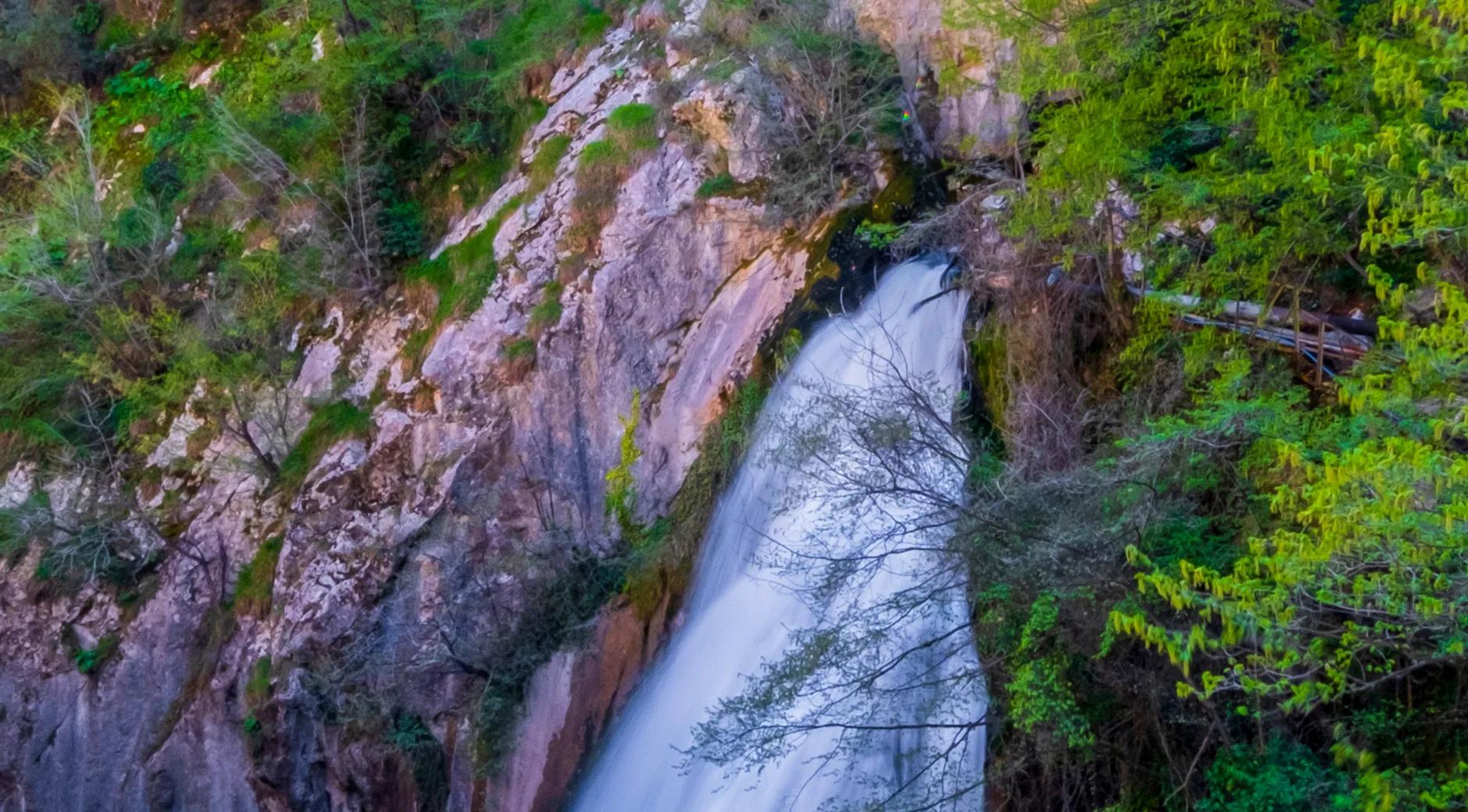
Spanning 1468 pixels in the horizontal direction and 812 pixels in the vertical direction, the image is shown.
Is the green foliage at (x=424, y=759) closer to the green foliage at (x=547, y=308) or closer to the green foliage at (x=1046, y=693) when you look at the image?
the green foliage at (x=547, y=308)

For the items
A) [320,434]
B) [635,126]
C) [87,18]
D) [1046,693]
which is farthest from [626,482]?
[87,18]

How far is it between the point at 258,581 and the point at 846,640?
9.58 metres

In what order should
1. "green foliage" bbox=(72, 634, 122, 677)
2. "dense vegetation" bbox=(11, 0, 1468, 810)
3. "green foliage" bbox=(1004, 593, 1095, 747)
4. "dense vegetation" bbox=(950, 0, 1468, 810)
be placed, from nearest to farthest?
"dense vegetation" bbox=(950, 0, 1468, 810) < "dense vegetation" bbox=(11, 0, 1468, 810) < "green foliage" bbox=(1004, 593, 1095, 747) < "green foliage" bbox=(72, 634, 122, 677)

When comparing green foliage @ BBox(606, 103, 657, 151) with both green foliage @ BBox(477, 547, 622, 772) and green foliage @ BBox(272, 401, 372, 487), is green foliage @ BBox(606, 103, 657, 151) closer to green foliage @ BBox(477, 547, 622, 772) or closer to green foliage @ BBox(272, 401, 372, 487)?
green foliage @ BBox(272, 401, 372, 487)

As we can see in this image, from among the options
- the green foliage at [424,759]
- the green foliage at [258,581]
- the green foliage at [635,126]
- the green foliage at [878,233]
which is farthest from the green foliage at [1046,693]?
the green foliage at [258,581]

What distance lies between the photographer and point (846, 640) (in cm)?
745

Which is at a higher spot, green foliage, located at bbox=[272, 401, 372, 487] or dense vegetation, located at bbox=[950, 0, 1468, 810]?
green foliage, located at bbox=[272, 401, 372, 487]

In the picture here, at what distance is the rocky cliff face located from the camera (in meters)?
11.9

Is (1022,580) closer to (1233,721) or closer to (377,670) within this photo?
(1233,721)

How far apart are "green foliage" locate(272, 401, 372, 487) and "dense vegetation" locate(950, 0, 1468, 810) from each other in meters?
8.96

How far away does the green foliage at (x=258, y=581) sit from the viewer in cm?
1333

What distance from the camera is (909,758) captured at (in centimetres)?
752

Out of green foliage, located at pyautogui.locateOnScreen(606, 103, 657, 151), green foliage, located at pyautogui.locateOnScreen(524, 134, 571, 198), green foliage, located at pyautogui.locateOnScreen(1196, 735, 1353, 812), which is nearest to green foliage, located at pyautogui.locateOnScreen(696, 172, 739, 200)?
green foliage, located at pyautogui.locateOnScreen(606, 103, 657, 151)

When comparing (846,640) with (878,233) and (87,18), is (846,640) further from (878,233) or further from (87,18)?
(87,18)
